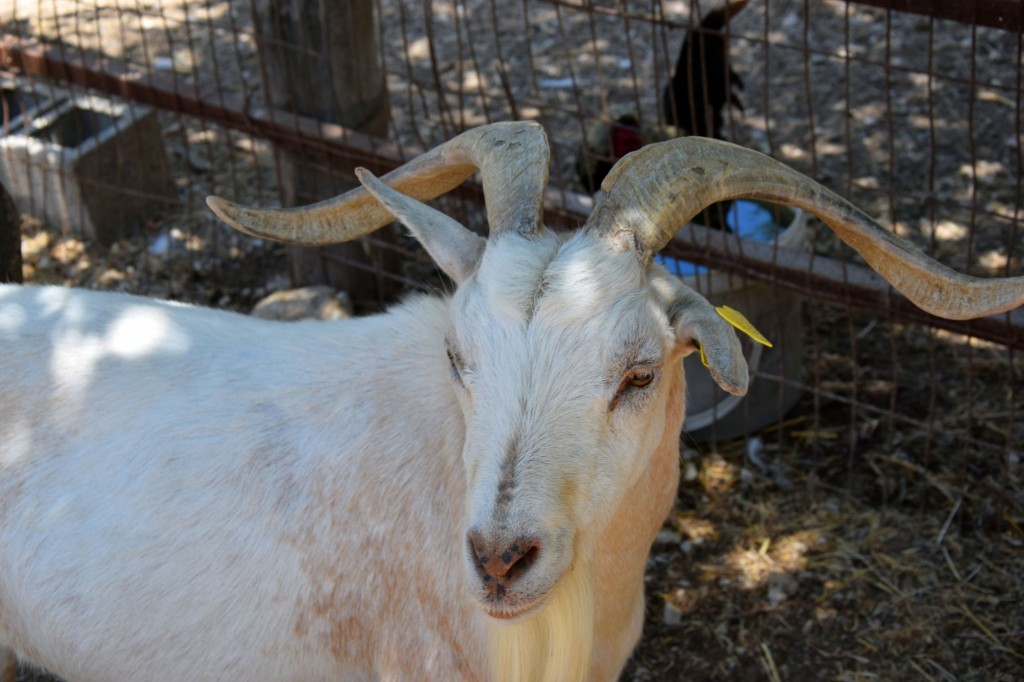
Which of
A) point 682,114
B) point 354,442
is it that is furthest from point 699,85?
point 354,442

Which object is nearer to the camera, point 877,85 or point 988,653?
point 988,653

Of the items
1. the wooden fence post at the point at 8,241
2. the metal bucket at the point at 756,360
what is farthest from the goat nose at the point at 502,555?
the wooden fence post at the point at 8,241

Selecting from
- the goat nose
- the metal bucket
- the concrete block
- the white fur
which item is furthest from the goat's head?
the concrete block

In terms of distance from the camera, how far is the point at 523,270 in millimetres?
2703

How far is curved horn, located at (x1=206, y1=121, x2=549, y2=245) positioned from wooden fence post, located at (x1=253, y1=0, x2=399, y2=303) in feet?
6.69

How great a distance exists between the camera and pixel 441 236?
3021 millimetres

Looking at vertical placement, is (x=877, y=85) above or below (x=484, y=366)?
below

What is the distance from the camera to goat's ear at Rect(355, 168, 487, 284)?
2994 millimetres

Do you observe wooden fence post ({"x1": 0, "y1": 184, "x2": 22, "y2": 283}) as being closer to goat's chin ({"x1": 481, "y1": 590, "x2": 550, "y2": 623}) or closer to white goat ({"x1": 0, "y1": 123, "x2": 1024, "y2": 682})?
white goat ({"x1": 0, "y1": 123, "x2": 1024, "y2": 682})

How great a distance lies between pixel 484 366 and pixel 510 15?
6.21 meters

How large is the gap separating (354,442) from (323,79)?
2.63 meters

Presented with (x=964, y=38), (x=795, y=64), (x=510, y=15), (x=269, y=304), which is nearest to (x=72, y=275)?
(x=269, y=304)

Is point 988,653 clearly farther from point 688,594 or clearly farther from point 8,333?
point 8,333

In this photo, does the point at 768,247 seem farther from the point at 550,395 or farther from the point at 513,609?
the point at 513,609
